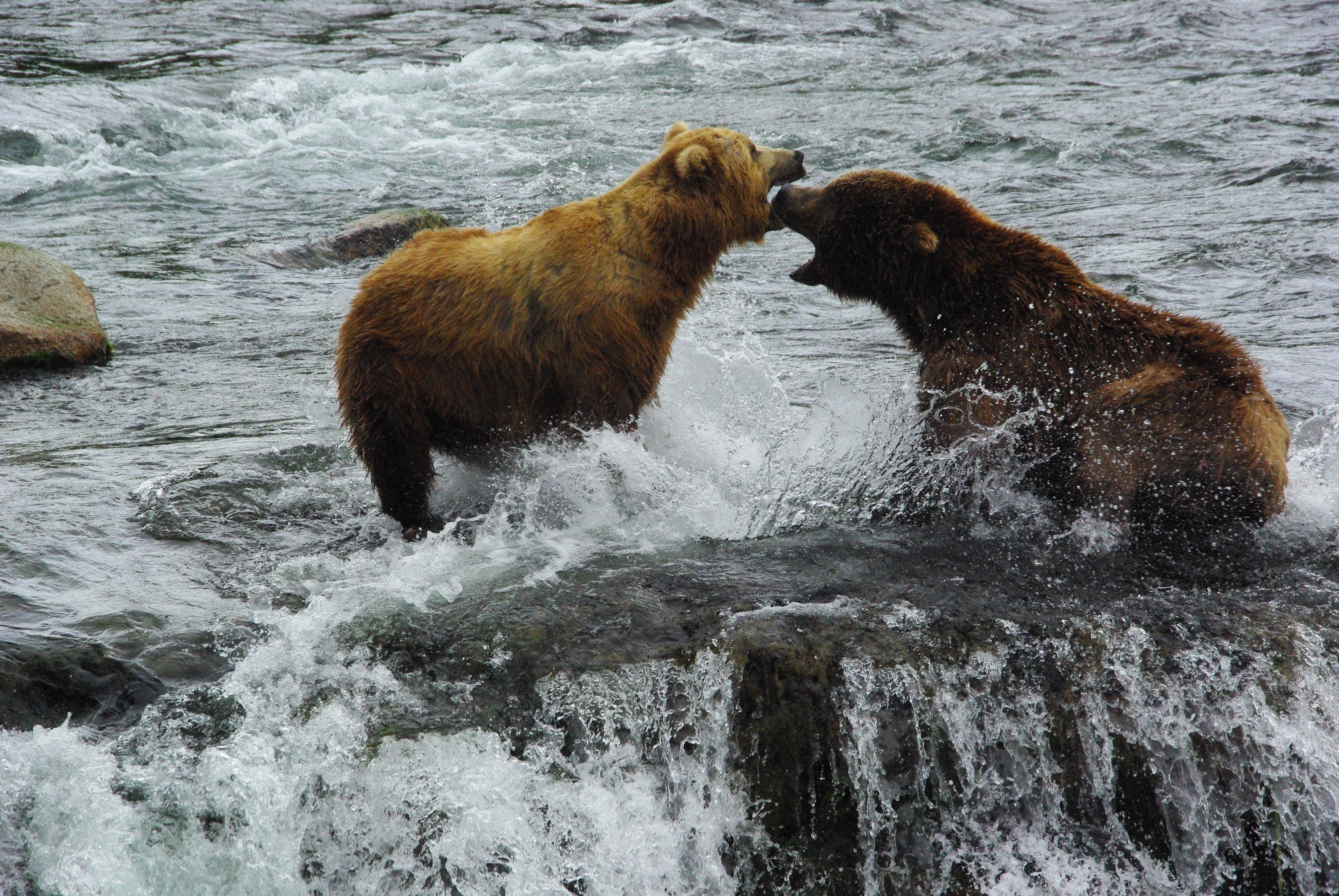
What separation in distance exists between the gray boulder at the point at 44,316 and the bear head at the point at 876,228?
156 inches

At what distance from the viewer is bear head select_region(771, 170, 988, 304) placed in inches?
177

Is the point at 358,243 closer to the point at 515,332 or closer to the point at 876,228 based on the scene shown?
the point at 515,332

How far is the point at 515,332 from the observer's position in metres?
4.29

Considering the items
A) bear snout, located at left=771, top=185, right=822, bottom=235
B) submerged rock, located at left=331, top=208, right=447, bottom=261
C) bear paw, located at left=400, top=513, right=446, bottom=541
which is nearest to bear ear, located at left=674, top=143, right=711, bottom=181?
bear snout, located at left=771, top=185, right=822, bottom=235

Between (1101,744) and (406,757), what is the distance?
1933 mm

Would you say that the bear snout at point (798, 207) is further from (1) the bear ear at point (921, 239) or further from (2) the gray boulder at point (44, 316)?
(2) the gray boulder at point (44, 316)

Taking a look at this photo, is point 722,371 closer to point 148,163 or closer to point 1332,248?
point 1332,248

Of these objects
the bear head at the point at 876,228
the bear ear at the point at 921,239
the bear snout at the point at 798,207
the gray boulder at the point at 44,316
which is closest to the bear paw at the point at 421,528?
the bear head at the point at 876,228

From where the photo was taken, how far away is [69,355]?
6289 mm

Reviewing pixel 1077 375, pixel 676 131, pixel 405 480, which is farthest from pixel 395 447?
pixel 1077 375

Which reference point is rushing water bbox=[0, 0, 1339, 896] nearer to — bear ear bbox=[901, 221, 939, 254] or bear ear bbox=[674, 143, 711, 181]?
bear ear bbox=[901, 221, 939, 254]

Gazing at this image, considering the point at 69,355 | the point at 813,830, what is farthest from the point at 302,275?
the point at 813,830

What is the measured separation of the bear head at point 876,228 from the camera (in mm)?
4508

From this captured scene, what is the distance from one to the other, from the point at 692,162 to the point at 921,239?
94 centimetres
